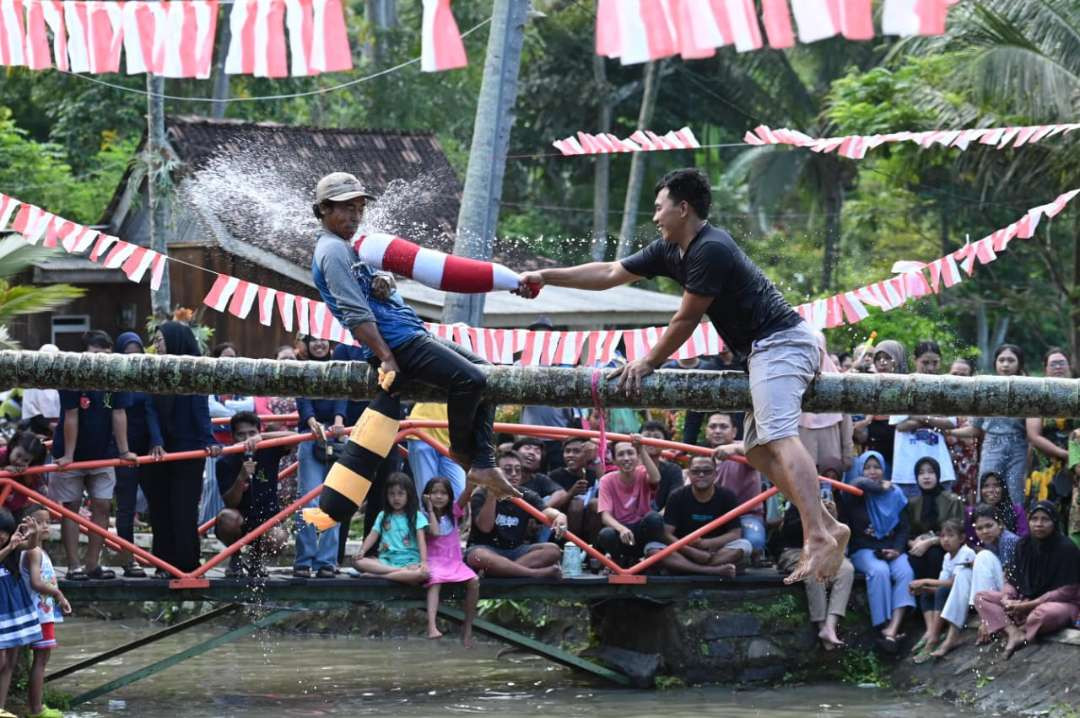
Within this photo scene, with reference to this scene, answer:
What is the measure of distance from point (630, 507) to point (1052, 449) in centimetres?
287

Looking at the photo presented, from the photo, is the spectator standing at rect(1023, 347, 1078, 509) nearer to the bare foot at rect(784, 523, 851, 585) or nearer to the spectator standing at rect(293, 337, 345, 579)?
the spectator standing at rect(293, 337, 345, 579)

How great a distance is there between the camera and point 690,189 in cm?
691

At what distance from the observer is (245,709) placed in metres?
11.8

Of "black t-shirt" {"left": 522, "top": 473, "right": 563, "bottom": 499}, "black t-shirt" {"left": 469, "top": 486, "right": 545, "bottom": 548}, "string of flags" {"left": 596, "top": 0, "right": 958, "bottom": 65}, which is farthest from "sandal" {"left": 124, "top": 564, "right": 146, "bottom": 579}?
"string of flags" {"left": 596, "top": 0, "right": 958, "bottom": 65}

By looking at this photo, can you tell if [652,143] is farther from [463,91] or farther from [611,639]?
[463,91]

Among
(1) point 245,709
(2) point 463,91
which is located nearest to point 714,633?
(1) point 245,709

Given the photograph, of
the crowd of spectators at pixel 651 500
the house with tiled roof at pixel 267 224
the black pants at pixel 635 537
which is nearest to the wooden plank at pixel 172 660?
the crowd of spectators at pixel 651 500

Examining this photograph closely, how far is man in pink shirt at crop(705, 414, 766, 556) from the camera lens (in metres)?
12.2

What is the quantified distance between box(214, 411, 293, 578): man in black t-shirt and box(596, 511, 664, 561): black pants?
2283 mm

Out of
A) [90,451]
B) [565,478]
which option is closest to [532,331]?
[565,478]

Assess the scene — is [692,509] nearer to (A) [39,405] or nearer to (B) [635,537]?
(B) [635,537]

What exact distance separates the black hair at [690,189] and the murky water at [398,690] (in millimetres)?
5350

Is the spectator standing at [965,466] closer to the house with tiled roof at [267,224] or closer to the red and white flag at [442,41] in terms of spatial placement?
the house with tiled roof at [267,224]

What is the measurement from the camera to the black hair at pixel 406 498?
11.5 m
